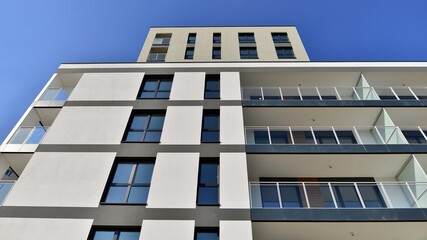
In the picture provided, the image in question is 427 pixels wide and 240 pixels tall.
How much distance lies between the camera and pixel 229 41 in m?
23.7

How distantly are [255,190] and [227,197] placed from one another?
1.87m

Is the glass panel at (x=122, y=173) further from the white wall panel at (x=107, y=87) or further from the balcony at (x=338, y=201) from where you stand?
the balcony at (x=338, y=201)

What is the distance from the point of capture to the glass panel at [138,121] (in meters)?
13.4

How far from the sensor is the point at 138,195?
10.5 meters

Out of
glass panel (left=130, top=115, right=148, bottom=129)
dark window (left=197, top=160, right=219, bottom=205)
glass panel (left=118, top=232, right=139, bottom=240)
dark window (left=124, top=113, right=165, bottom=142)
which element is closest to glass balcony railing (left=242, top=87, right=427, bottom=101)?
dark window (left=124, top=113, right=165, bottom=142)

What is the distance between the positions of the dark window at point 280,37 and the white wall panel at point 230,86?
9476mm

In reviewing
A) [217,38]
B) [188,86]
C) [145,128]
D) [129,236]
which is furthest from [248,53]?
[129,236]

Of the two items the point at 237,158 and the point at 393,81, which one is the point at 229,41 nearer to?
the point at 393,81

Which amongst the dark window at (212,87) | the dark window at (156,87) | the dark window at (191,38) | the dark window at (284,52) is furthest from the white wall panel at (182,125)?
the dark window at (191,38)

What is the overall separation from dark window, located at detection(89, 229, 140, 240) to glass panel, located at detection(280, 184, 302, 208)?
5173 mm

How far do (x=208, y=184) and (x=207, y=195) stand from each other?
0.46m

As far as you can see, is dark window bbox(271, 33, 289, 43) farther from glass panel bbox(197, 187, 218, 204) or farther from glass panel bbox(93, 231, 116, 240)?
glass panel bbox(93, 231, 116, 240)

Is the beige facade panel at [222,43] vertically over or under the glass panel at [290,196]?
over

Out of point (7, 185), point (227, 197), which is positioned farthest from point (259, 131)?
point (7, 185)
